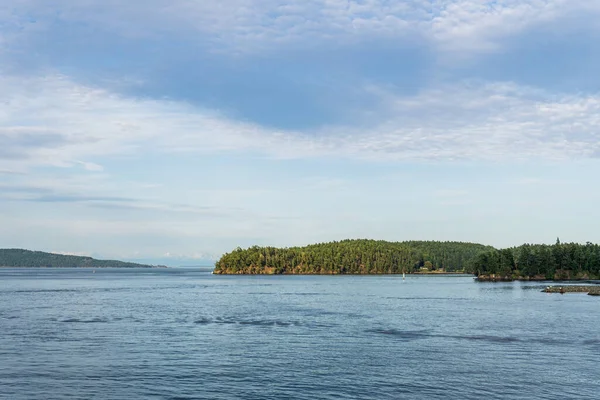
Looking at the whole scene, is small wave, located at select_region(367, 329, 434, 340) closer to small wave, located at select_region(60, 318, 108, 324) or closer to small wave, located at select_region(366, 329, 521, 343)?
small wave, located at select_region(366, 329, 521, 343)

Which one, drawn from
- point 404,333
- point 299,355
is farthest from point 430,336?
point 299,355

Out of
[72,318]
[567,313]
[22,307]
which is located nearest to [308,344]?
[72,318]

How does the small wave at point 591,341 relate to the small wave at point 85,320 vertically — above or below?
above

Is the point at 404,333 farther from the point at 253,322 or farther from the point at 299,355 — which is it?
the point at 253,322

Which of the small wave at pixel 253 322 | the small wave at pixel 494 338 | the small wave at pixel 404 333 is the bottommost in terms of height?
the small wave at pixel 253 322

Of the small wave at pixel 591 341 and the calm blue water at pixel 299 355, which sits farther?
the small wave at pixel 591 341

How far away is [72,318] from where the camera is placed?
92.9m

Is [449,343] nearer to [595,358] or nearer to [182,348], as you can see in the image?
[595,358]

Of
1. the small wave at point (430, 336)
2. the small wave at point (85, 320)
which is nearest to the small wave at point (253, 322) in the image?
the small wave at point (430, 336)

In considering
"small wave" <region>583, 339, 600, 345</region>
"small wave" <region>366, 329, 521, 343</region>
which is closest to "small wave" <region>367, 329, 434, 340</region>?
"small wave" <region>366, 329, 521, 343</region>

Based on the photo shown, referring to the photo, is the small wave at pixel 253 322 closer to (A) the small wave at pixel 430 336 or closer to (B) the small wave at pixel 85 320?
(A) the small wave at pixel 430 336

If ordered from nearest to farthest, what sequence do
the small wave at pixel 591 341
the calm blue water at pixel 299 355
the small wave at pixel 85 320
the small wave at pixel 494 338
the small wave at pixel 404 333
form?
the calm blue water at pixel 299 355, the small wave at pixel 591 341, the small wave at pixel 494 338, the small wave at pixel 404 333, the small wave at pixel 85 320

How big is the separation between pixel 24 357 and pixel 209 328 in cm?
2749

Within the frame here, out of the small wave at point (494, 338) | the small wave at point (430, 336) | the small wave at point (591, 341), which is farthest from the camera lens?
the small wave at point (430, 336)
